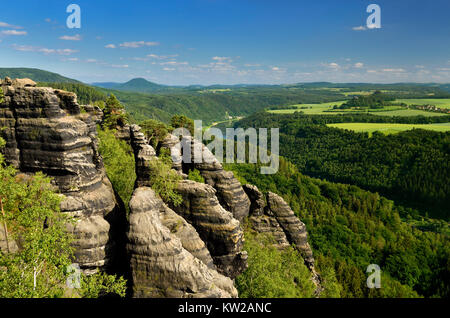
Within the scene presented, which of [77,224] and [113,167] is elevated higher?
[113,167]

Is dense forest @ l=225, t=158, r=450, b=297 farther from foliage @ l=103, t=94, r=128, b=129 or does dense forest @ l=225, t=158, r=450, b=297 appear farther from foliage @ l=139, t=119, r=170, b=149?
foliage @ l=103, t=94, r=128, b=129

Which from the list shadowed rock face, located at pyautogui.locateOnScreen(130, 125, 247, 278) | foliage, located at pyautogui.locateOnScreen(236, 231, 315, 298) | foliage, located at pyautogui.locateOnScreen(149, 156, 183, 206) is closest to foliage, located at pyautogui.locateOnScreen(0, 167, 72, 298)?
foliage, located at pyautogui.locateOnScreen(149, 156, 183, 206)

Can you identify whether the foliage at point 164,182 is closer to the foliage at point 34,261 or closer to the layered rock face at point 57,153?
the layered rock face at point 57,153

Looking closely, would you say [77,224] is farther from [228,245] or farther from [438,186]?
[438,186]

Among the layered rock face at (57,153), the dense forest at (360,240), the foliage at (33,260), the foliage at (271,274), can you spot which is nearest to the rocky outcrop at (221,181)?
the foliage at (271,274)

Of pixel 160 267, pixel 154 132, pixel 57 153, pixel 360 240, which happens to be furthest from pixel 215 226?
pixel 360 240
